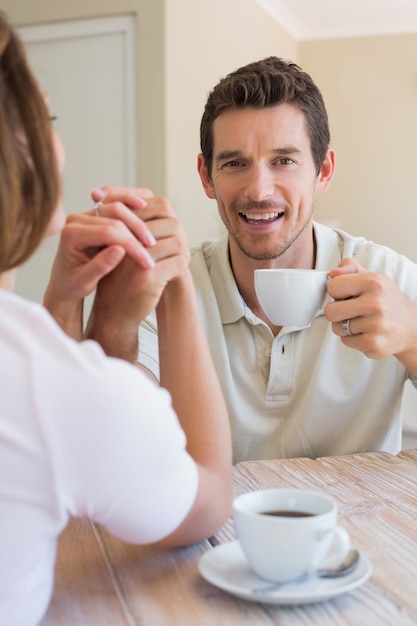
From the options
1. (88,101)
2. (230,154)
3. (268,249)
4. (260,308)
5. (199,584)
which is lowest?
(199,584)

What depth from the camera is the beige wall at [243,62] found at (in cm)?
418

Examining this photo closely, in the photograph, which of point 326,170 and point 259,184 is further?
point 326,170

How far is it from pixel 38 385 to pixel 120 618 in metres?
0.29

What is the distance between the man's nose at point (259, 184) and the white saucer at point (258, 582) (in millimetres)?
1132

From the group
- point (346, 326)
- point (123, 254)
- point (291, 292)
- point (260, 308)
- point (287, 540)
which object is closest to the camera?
point (287, 540)

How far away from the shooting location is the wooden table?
2.34 ft

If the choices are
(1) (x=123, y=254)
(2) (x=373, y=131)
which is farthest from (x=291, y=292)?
(2) (x=373, y=131)

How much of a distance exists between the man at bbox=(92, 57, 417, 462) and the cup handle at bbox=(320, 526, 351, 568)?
60 centimetres

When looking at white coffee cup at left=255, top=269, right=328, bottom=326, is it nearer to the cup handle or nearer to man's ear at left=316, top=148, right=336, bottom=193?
the cup handle

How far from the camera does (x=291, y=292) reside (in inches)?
48.3

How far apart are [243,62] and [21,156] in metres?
4.75

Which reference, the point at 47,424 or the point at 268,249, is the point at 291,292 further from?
the point at 47,424

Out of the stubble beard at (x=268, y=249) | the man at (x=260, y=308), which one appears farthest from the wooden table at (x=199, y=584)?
the stubble beard at (x=268, y=249)

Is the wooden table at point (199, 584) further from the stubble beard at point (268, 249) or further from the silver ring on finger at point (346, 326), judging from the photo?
the stubble beard at point (268, 249)
